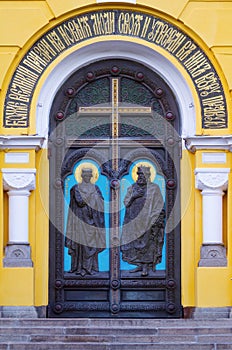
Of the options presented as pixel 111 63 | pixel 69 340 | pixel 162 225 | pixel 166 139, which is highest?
pixel 111 63

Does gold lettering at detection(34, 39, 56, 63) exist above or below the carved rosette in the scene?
above

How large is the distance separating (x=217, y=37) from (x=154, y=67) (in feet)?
3.12

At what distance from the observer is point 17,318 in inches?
618

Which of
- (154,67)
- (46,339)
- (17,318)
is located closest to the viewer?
(46,339)

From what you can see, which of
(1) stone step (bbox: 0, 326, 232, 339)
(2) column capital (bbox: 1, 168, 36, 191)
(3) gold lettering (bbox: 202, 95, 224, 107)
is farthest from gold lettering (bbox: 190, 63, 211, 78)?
(1) stone step (bbox: 0, 326, 232, 339)

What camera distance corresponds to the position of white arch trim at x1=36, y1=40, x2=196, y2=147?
54.4 ft

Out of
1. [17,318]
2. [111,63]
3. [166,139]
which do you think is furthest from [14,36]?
[17,318]

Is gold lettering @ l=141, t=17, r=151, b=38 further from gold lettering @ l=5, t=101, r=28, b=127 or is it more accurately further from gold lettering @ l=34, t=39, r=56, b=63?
gold lettering @ l=5, t=101, r=28, b=127

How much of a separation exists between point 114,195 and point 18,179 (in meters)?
1.37

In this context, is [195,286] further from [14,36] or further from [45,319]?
[14,36]

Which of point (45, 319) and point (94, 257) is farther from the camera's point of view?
point (94, 257)

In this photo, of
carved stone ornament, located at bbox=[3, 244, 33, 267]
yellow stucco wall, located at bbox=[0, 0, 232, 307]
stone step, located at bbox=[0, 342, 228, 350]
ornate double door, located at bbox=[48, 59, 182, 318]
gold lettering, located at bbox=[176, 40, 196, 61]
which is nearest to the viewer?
stone step, located at bbox=[0, 342, 228, 350]

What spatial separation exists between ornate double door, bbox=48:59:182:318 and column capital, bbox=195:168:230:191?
53 cm

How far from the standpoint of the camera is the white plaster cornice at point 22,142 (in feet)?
53.6
